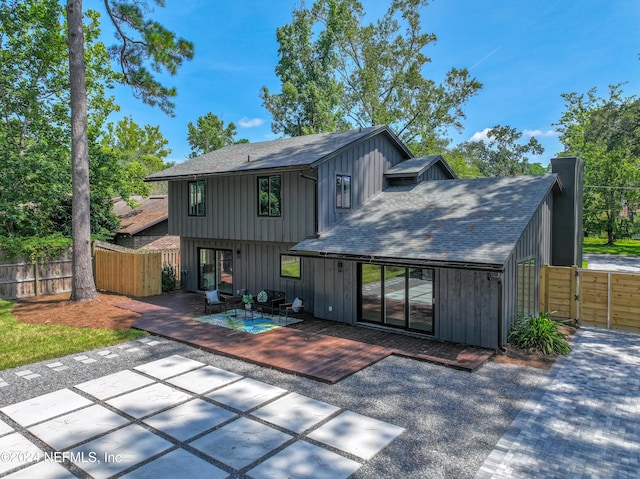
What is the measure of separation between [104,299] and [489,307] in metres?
12.7

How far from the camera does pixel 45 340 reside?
965 cm

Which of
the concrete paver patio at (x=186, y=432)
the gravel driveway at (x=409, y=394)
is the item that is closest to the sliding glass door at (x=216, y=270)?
the gravel driveway at (x=409, y=394)

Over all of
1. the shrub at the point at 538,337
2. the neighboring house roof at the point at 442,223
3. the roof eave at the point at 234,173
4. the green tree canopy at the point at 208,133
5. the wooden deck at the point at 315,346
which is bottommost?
the wooden deck at the point at 315,346

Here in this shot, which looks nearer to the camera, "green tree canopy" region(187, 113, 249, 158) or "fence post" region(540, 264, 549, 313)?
"fence post" region(540, 264, 549, 313)

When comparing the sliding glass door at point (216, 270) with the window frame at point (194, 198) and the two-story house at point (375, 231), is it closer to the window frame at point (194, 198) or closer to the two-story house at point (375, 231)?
the two-story house at point (375, 231)

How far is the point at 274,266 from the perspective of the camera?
13.6 m

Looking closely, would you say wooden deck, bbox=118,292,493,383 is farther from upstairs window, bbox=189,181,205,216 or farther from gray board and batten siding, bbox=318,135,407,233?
upstairs window, bbox=189,181,205,216

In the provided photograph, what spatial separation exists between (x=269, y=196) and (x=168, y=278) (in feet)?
21.0

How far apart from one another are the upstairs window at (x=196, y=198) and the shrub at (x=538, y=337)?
11.1 meters

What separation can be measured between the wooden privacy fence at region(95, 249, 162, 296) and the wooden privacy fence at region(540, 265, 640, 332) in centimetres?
1322

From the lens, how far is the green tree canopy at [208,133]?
40031 millimetres

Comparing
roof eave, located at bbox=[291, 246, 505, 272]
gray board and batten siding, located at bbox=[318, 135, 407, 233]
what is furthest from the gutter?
gray board and batten siding, located at bbox=[318, 135, 407, 233]

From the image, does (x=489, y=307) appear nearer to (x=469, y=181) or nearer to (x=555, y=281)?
(x=555, y=281)

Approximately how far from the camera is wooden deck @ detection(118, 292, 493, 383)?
7.92 meters
